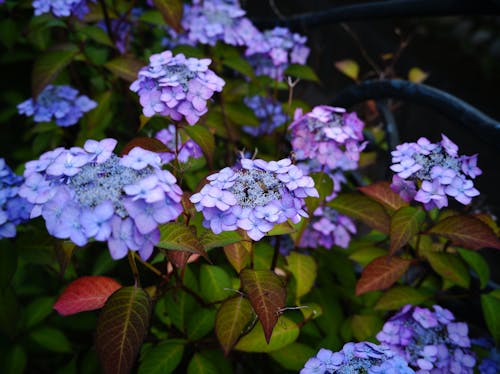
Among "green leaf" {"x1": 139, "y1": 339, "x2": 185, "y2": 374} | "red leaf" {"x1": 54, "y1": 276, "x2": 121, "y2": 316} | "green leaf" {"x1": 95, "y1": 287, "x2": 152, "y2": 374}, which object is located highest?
"green leaf" {"x1": 95, "y1": 287, "x2": 152, "y2": 374}

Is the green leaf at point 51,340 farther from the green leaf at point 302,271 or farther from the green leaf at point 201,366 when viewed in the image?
the green leaf at point 302,271

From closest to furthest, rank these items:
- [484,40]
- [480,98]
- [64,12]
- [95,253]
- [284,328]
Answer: [284,328] < [64,12] < [95,253] < [480,98] < [484,40]

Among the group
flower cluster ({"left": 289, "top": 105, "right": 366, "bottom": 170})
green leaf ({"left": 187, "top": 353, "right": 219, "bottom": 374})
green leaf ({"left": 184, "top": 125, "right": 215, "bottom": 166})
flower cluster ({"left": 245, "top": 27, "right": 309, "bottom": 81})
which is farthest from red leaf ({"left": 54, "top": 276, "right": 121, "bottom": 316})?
flower cluster ({"left": 245, "top": 27, "right": 309, "bottom": 81})

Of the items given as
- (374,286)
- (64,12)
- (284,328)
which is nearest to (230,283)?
(284,328)

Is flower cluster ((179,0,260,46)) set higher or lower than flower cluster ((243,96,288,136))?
higher

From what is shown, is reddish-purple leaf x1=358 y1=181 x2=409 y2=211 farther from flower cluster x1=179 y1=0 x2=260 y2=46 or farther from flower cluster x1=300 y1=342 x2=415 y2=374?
flower cluster x1=179 y1=0 x2=260 y2=46

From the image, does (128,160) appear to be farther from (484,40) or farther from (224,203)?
(484,40)

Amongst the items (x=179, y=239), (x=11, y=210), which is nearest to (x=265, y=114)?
(x=11, y=210)
